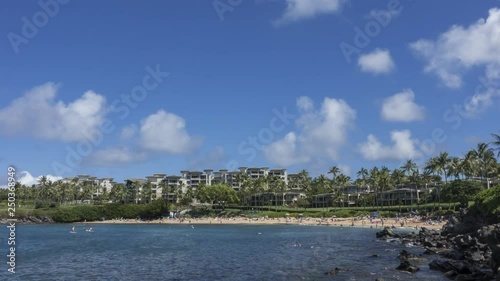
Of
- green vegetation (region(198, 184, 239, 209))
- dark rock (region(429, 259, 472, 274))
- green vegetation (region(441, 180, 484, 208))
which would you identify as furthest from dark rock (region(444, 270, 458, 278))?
green vegetation (region(198, 184, 239, 209))

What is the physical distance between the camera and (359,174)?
173m

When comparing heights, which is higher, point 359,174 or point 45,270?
point 359,174

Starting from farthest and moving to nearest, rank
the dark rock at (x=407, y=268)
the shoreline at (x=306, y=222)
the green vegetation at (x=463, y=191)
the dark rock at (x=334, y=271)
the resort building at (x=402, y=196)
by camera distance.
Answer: the resort building at (x=402, y=196) → the green vegetation at (x=463, y=191) → the shoreline at (x=306, y=222) → the dark rock at (x=334, y=271) → the dark rock at (x=407, y=268)

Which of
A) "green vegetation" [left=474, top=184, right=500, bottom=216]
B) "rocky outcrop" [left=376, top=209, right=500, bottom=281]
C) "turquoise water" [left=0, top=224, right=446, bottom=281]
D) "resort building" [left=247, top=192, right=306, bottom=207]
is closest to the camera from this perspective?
"rocky outcrop" [left=376, top=209, right=500, bottom=281]

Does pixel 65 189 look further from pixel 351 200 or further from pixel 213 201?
pixel 351 200

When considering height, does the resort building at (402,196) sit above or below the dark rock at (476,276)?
above

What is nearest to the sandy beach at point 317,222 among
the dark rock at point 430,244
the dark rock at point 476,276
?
the dark rock at point 430,244

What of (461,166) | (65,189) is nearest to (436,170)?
(461,166)

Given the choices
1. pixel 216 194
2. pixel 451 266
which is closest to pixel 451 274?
pixel 451 266

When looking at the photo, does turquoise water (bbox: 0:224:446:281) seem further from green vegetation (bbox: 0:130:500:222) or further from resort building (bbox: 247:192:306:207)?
resort building (bbox: 247:192:306:207)

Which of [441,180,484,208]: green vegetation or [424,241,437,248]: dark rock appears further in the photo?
[441,180,484,208]: green vegetation

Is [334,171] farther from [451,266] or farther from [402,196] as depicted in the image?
[451,266]

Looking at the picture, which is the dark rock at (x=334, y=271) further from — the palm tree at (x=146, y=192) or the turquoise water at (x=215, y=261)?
the palm tree at (x=146, y=192)

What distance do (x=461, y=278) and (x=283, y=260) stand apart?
21.5m
